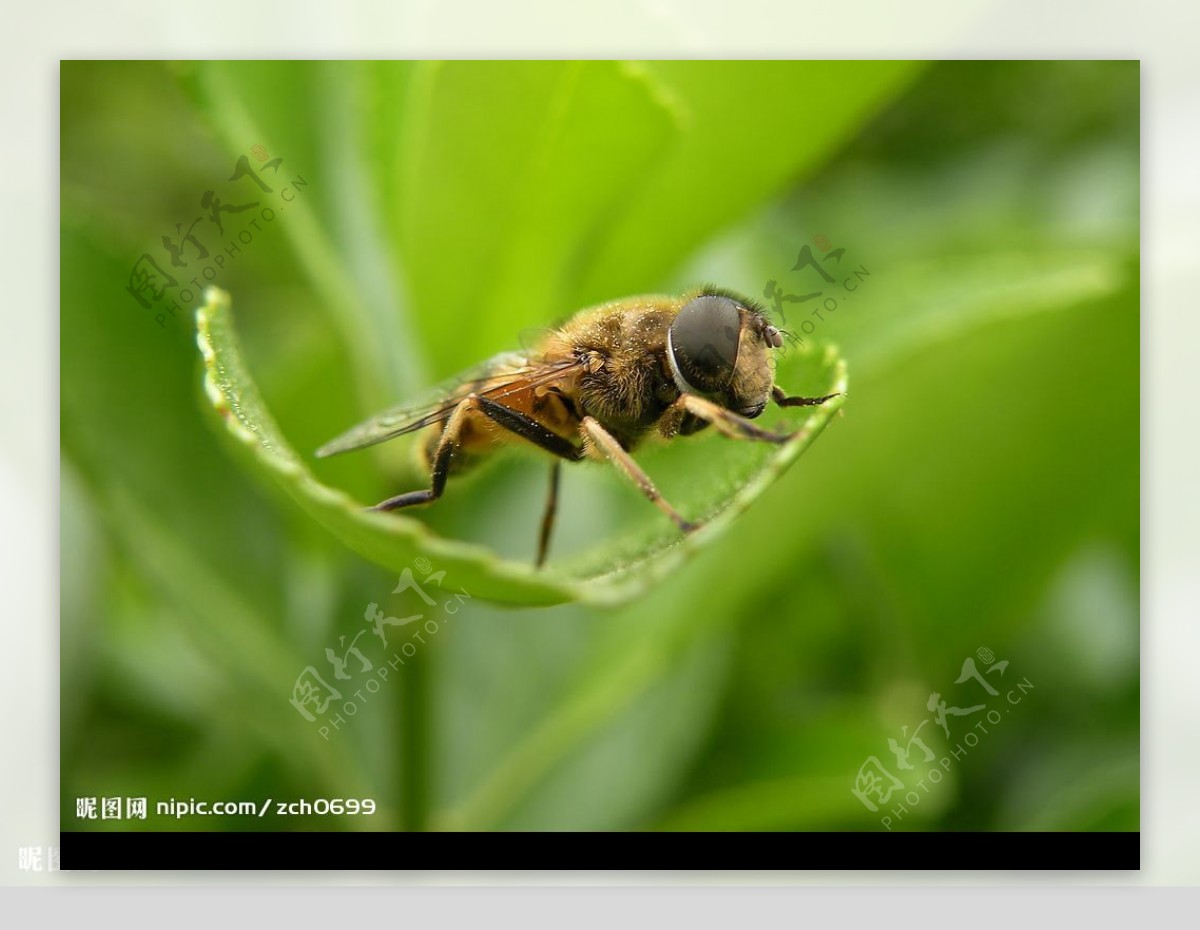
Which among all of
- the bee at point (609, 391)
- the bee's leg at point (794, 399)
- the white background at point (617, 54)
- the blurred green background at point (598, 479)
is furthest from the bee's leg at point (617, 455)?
the white background at point (617, 54)

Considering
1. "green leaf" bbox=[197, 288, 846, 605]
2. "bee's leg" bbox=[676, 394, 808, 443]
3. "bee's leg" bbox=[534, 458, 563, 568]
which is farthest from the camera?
"bee's leg" bbox=[534, 458, 563, 568]

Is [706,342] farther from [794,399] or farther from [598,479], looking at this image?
[598,479]

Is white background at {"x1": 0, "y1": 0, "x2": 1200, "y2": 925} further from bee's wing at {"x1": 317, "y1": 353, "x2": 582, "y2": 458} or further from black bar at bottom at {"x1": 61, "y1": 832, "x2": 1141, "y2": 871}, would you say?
bee's wing at {"x1": 317, "y1": 353, "x2": 582, "y2": 458}

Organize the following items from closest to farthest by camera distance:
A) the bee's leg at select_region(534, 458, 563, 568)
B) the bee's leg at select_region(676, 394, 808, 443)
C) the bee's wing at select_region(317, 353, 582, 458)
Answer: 1. the bee's leg at select_region(676, 394, 808, 443)
2. the bee's wing at select_region(317, 353, 582, 458)
3. the bee's leg at select_region(534, 458, 563, 568)

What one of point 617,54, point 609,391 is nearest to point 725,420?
point 609,391

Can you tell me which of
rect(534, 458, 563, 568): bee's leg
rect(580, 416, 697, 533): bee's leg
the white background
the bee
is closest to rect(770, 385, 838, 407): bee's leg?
the bee
